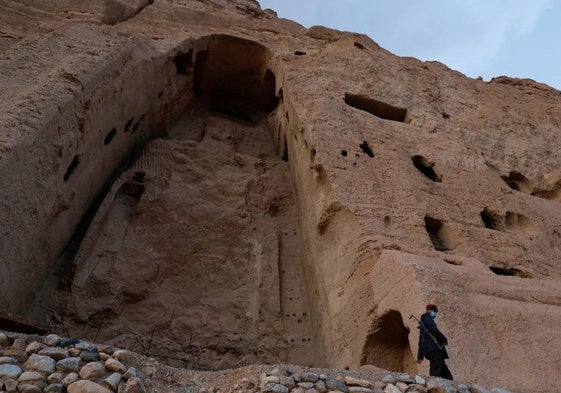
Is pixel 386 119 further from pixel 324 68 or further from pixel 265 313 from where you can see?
pixel 265 313

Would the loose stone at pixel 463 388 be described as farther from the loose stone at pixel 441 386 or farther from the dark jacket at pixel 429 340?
the dark jacket at pixel 429 340

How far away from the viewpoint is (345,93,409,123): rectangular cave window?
977 cm

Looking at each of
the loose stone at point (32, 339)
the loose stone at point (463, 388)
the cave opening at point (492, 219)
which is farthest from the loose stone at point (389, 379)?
the cave opening at point (492, 219)

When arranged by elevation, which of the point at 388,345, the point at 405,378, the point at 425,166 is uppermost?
the point at 425,166

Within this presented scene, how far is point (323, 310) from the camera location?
691 centimetres

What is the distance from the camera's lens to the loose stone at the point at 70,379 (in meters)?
3.02

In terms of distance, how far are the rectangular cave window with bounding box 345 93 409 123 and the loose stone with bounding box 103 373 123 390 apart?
7.42 m

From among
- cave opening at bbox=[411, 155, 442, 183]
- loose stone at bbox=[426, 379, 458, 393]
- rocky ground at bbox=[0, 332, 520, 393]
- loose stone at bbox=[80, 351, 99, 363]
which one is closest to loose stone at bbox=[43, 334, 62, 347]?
rocky ground at bbox=[0, 332, 520, 393]

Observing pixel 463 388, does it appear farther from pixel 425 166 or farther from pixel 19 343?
pixel 425 166

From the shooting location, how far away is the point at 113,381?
3.10m

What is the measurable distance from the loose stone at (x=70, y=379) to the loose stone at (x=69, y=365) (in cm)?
6

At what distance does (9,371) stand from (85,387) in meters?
0.42

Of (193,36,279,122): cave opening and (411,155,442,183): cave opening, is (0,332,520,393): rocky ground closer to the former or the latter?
(411,155,442,183): cave opening

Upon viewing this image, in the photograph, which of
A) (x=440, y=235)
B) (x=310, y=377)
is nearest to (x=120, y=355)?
Answer: (x=310, y=377)
